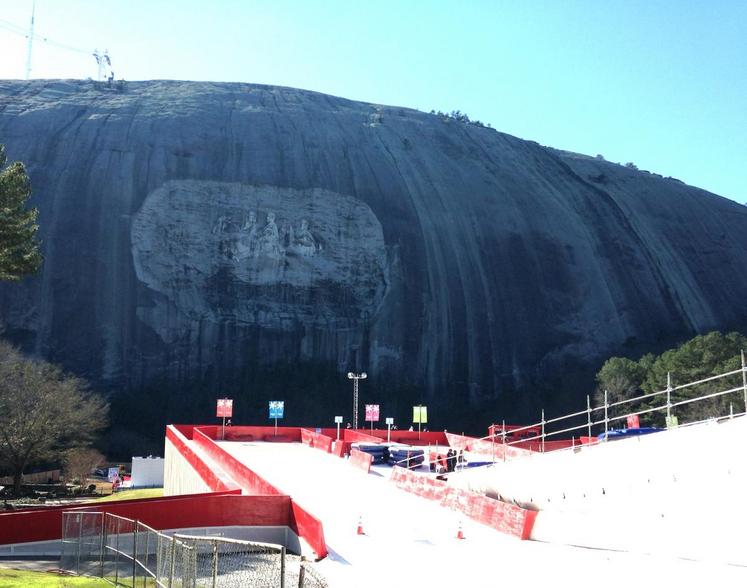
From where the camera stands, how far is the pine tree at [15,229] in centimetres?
2169

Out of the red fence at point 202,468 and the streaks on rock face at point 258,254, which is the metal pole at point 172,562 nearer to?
the red fence at point 202,468

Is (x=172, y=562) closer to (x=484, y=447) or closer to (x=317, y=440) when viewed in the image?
(x=484, y=447)

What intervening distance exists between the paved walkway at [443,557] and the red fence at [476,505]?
0.76 ft

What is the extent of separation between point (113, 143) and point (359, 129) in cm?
2806

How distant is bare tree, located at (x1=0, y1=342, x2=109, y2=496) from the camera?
40.3 metres

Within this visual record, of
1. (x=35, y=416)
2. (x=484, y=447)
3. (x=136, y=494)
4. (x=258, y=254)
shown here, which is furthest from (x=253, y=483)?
(x=258, y=254)

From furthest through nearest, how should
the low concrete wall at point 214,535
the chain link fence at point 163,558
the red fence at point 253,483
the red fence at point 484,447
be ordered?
the red fence at point 484,447
the low concrete wall at point 214,535
the red fence at point 253,483
the chain link fence at point 163,558

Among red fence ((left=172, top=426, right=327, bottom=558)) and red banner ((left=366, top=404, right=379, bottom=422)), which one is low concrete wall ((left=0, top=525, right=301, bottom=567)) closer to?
red fence ((left=172, top=426, right=327, bottom=558))

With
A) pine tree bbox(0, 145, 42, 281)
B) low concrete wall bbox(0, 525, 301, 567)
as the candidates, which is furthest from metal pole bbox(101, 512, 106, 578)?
pine tree bbox(0, 145, 42, 281)

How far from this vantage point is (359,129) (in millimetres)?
84188

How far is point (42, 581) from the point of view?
11.8 metres

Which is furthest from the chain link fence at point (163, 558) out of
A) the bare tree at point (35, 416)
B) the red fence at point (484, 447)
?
the bare tree at point (35, 416)

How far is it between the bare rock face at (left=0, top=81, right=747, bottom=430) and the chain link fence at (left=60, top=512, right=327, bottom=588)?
4906cm

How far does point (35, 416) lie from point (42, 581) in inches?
1297
